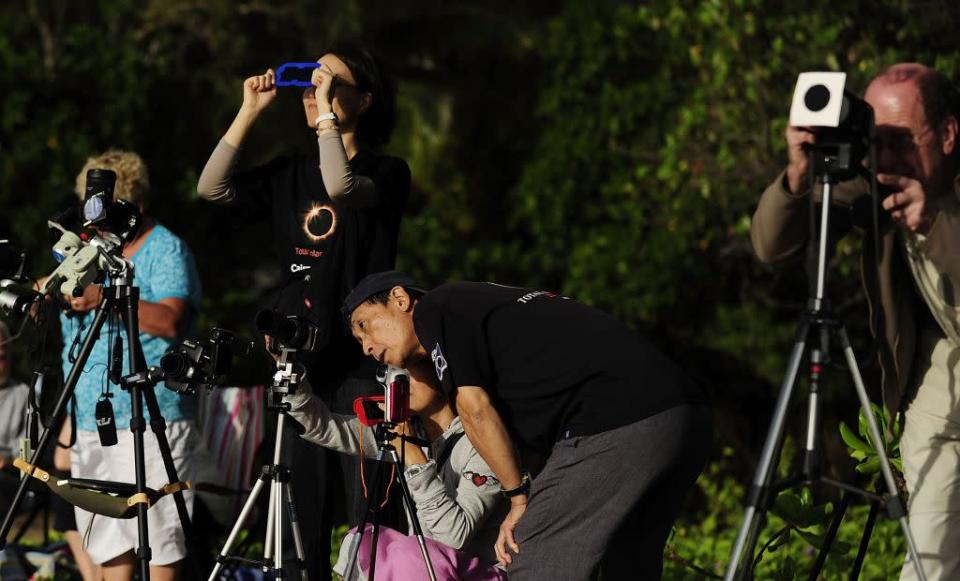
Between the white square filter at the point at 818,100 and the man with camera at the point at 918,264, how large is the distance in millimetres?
80

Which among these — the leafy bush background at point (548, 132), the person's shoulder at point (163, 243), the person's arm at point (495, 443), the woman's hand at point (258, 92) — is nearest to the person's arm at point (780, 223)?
the person's arm at point (495, 443)

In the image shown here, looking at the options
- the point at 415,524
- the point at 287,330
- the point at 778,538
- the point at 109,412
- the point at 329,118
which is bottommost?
the point at 778,538

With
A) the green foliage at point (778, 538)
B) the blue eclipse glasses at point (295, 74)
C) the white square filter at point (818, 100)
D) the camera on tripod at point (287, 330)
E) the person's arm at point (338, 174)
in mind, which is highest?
the white square filter at point (818, 100)

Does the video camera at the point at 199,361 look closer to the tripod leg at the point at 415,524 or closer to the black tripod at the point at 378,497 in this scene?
the black tripod at the point at 378,497

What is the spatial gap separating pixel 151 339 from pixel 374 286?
1.19 m

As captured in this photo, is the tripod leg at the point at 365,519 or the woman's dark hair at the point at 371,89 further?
the woman's dark hair at the point at 371,89

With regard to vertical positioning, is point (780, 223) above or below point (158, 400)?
above

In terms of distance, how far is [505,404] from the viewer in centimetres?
379

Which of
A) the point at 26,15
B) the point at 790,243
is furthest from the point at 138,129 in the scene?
the point at 790,243

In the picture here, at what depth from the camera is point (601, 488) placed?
3598 millimetres

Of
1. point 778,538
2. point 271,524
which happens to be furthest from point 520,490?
point 778,538

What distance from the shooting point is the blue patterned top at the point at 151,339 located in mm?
4887

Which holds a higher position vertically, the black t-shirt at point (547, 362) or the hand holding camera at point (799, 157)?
the hand holding camera at point (799, 157)

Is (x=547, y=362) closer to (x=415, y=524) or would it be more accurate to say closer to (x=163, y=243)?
(x=415, y=524)
